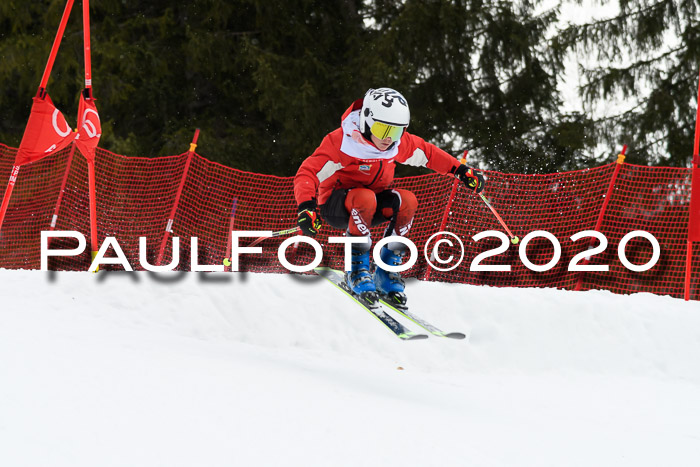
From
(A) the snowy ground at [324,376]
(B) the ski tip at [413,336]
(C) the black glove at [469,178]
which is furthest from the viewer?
(C) the black glove at [469,178]

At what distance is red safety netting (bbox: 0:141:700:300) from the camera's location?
9.35 metres

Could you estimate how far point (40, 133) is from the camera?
21.0ft

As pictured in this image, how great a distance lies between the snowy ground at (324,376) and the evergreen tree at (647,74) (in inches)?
300

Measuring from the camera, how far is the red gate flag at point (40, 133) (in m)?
6.35

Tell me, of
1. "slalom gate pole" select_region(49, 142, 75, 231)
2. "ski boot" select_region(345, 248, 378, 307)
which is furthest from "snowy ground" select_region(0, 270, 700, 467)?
"slalom gate pole" select_region(49, 142, 75, 231)

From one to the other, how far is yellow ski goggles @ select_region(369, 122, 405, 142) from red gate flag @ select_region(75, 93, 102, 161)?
287 cm

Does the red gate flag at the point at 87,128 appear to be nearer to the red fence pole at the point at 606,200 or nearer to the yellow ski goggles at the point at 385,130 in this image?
the yellow ski goggles at the point at 385,130

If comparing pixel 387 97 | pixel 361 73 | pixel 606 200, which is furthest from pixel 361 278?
pixel 361 73

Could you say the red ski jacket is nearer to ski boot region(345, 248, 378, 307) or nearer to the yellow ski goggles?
the yellow ski goggles

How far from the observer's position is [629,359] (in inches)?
251

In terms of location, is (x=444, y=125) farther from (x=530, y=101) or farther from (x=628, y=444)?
(x=628, y=444)

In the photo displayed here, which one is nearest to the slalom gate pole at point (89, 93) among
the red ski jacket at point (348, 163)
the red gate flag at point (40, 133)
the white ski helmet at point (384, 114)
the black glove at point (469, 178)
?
the red gate flag at point (40, 133)

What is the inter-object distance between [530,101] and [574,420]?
36.7 feet

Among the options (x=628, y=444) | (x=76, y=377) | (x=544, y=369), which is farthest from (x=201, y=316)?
(x=628, y=444)
